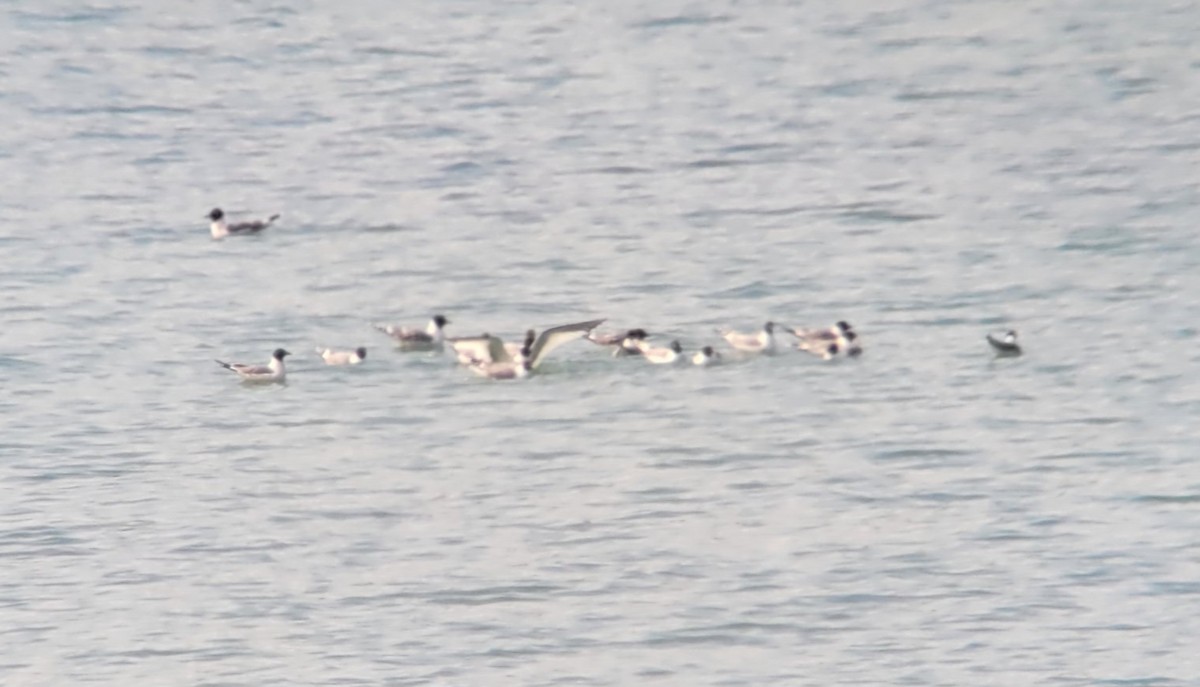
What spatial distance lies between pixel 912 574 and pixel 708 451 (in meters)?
2.83

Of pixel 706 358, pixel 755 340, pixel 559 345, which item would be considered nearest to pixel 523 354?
pixel 559 345

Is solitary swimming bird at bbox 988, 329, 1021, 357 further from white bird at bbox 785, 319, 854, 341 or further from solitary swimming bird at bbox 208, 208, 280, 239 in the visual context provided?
solitary swimming bird at bbox 208, 208, 280, 239

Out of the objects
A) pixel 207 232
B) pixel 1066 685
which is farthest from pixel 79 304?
pixel 1066 685

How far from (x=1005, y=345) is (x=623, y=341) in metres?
2.64

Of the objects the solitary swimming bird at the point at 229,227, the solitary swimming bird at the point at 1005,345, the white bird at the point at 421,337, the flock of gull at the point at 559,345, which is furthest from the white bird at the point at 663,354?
the solitary swimming bird at the point at 229,227

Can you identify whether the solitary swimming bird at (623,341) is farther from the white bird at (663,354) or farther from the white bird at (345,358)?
the white bird at (345,358)

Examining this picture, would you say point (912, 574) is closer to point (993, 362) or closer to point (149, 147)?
point (993, 362)

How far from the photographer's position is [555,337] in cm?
1761

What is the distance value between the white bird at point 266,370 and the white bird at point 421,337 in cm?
102

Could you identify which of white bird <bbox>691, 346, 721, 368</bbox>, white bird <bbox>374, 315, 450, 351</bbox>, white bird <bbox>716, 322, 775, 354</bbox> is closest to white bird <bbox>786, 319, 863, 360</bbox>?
white bird <bbox>716, 322, 775, 354</bbox>

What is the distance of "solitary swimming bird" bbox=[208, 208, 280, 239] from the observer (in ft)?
71.2

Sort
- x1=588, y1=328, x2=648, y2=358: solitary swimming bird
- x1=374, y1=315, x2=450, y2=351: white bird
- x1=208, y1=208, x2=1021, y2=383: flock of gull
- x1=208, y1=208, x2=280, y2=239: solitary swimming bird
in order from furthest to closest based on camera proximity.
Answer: x1=208, y1=208, x2=280, y2=239: solitary swimming bird
x1=374, y1=315, x2=450, y2=351: white bird
x1=588, y1=328, x2=648, y2=358: solitary swimming bird
x1=208, y1=208, x2=1021, y2=383: flock of gull

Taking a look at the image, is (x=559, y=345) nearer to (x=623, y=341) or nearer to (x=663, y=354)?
(x=623, y=341)

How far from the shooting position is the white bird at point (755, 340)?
1778 centimetres
